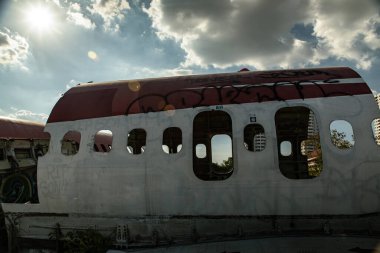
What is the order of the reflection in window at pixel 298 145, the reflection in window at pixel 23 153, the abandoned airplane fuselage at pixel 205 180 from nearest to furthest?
the abandoned airplane fuselage at pixel 205 180 < the reflection in window at pixel 298 145 < the reflection in window at pixel 23 153

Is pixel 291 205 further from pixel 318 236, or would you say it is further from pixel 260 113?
pixel 260 113

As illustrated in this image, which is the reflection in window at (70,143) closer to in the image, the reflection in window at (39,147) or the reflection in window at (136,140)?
the reflection in window at (39,147)

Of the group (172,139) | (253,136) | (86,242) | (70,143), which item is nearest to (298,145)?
(253,136)

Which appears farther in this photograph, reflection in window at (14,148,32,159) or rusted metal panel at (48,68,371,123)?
reflection in window at (14,148,32,159)

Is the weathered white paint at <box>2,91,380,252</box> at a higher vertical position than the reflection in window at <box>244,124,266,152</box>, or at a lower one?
lower

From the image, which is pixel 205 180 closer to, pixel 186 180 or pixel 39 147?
pixel 186 180

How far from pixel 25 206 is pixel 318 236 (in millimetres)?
8475

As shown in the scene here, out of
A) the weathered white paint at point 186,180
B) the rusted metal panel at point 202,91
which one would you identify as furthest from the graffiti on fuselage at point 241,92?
the weathered white paint at point 186,180

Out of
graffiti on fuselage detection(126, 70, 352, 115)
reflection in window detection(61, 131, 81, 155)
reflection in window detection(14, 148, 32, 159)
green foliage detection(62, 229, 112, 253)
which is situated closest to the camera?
green foliage detection(62, 229, 112, 253)

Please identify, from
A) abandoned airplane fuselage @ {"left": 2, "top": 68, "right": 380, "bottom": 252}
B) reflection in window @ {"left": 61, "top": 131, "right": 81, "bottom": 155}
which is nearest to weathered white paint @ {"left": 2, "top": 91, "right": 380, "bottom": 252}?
abandoned airplane fuselage @ {"left": 2, "top": 68, "right": 380, "bottom": 252}

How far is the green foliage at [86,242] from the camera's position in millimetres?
8289

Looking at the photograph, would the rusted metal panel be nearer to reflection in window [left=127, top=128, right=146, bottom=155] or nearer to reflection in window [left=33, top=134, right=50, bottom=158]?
reflection in window [left=127, top=128, right=146, bottom=155]

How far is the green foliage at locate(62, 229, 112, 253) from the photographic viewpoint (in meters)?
8.29

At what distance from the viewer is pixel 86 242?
27.5 feet
